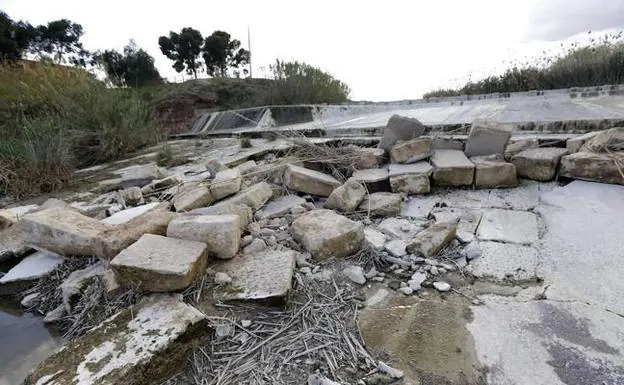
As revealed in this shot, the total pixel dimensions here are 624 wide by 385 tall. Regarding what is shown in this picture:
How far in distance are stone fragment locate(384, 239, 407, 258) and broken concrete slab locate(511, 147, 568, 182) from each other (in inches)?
48.3

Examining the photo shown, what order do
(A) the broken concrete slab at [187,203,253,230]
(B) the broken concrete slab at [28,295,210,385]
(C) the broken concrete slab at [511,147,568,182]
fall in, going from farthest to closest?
(C) the broken concrete slab at [511,147,568,182] < (A) the broken concrete slab at [187,203,253,230] < (B) the broken concrete slab at [28,295,210,385]

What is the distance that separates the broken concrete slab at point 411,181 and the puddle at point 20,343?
79.9 inches

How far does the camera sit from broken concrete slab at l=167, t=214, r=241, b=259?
151 cm

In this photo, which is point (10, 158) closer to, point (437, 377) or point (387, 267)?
point (387, 267)

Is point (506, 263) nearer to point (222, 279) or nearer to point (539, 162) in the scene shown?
point (539, 162)

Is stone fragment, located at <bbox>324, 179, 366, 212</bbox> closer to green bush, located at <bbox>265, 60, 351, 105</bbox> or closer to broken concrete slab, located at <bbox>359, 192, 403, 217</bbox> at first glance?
broken concrete slab, located at <bbox>359, 192, 403, 217</bbox>

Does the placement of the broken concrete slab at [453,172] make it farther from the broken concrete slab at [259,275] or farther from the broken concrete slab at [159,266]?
the broken concrete slab at [159,266]

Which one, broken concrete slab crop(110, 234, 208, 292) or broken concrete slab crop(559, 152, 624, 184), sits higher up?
broken concrete slab crop(559, 152, 624, 184)

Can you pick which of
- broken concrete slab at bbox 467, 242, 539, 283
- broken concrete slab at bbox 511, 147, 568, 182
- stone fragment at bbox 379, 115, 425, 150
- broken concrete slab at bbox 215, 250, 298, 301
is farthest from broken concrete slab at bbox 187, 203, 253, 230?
broken concrete slab at bbox 511, 147, 568, 182

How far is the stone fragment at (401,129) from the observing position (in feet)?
8.83

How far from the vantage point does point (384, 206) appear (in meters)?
2.04

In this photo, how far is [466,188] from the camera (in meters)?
2.30

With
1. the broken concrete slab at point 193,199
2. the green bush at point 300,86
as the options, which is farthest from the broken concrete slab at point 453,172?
the green bush at point 300,86

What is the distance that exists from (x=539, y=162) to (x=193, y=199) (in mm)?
2324
